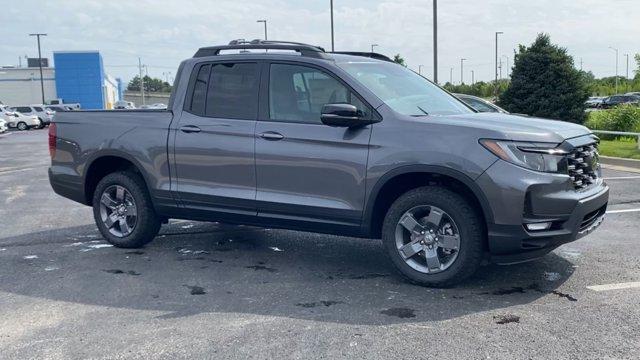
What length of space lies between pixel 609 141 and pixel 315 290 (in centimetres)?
1628

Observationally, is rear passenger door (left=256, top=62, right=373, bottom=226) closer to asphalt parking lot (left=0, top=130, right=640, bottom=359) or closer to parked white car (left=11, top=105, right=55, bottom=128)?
asphalt parking lot (left=0, top=130, right=640, bottom=359)

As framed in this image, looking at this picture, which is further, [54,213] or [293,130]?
[54,213]

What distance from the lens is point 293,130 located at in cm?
557

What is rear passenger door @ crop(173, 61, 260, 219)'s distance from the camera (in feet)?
19.2

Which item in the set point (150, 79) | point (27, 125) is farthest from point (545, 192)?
point (150, 79)

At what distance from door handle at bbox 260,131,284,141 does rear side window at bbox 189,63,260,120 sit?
250 millimetres

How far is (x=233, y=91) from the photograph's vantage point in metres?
6.10

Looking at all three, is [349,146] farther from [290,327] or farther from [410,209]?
[290,327]

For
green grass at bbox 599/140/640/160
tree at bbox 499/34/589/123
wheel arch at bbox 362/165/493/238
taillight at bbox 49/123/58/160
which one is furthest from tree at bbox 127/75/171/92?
wheel arch at bbox 362/165/493/238

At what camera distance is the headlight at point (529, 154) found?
471 centimetres

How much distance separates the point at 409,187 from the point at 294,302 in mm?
1365

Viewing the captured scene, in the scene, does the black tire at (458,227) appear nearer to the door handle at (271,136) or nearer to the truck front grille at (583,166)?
the truck front grille at (583,166)

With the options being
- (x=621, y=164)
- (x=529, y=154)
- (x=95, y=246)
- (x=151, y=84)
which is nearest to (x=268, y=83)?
(x=529, y=154)

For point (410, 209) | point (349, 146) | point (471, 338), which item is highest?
point (349, 146)
